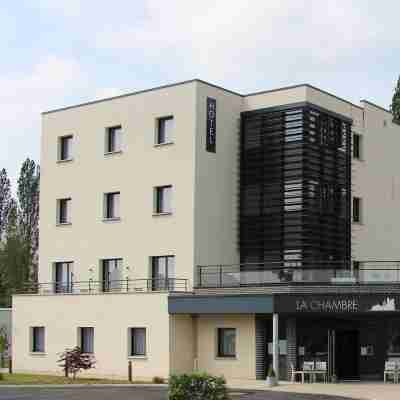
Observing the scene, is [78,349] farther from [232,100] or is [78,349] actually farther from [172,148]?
[232,100]

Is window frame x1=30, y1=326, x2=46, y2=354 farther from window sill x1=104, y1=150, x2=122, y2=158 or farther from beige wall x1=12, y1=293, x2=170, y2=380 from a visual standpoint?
window sill x1=104, y1=150, x2=122, y2=158

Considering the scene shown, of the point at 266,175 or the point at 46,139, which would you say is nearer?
the point at 266,175

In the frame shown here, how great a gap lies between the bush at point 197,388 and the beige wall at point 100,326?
15.3 metres

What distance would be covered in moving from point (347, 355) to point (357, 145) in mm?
11523

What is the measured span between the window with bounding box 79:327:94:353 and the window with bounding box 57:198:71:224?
6093 mm

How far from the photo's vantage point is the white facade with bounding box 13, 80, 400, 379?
37.8 meters

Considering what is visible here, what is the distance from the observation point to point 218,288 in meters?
37.1

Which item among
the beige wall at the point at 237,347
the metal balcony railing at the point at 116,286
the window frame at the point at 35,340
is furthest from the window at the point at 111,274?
the beige wall at the point at 237,347

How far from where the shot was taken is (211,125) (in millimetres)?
39812

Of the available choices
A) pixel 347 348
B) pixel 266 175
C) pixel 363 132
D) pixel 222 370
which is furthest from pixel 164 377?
pixel 363 132

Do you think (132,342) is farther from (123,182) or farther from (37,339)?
(123,182)

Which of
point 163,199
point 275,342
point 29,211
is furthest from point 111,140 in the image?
point 29,211

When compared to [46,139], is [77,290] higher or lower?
lower

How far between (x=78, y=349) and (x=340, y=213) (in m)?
13.2
